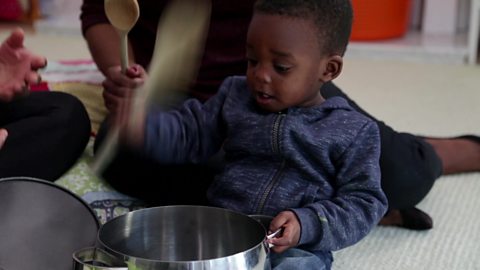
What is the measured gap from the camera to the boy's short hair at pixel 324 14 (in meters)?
0.83

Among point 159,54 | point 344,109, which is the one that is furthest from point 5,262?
point 344,109

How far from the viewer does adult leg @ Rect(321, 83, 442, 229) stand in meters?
1.04

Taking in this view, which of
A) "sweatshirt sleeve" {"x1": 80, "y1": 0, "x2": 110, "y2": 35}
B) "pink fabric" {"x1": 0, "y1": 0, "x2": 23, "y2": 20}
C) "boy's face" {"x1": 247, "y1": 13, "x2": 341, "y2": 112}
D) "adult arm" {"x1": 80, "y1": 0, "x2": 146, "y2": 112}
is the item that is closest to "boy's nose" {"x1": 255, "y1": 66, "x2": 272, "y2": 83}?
"boy's face" {"x1": 247, "y1": 13, "x2": 341, "y2": 112}

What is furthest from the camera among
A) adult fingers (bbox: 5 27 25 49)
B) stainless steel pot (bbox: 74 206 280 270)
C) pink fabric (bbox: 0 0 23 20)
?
pink fabric (bbox: 0 0 23 20)

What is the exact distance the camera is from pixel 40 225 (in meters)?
0.86

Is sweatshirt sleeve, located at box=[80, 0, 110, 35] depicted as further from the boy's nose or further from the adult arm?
the boy's nose

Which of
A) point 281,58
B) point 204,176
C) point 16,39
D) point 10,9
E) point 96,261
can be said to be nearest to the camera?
point 96,261

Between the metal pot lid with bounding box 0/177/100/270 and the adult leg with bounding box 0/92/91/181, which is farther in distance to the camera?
the adult leg with bounding box 0/92/91/181

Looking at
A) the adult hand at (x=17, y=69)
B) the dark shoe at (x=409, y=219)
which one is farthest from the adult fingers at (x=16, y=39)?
the dark shoe at (x=409, y=219)

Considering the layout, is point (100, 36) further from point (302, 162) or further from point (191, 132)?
point (302, 162)

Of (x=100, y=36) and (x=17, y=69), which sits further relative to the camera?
(x=100, y=36)

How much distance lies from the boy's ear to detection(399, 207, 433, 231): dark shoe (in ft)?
0.99

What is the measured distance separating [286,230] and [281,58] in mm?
175

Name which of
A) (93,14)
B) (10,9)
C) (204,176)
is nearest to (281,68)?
(204,176)
